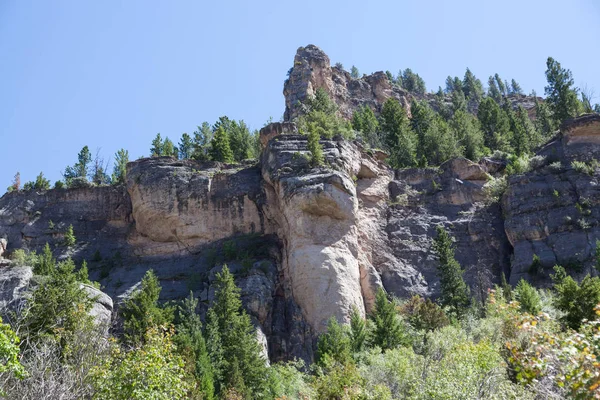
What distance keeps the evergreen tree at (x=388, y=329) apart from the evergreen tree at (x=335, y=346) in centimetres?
190

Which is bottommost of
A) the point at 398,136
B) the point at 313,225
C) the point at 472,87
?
the point at 313,225

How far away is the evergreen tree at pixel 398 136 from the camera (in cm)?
6550

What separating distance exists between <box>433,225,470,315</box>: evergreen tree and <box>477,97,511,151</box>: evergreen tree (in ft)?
82.9

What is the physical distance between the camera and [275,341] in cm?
4584

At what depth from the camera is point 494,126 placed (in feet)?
250

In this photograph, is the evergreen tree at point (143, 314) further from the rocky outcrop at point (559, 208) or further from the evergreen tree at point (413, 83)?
the evergreen tree at point (413, 83)

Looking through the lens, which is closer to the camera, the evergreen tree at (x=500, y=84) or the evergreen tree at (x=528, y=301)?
the evergreen tree at (x=528, y=301)

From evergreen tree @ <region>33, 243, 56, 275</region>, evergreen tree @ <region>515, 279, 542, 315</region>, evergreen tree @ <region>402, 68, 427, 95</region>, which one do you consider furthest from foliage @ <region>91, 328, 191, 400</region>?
evergreen tree @ <region>402, 68, 427, 95</region>

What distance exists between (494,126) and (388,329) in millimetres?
43218

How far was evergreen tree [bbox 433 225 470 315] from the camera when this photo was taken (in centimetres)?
4625

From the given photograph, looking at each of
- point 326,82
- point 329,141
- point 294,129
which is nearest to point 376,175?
point 329,141

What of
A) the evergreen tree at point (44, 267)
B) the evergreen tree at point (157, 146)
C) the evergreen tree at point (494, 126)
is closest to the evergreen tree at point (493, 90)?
the evergreen tree at point (494, 126)

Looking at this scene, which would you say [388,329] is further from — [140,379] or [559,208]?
[559,208]

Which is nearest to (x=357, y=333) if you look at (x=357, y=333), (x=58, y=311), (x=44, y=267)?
(x=357, y=333)
